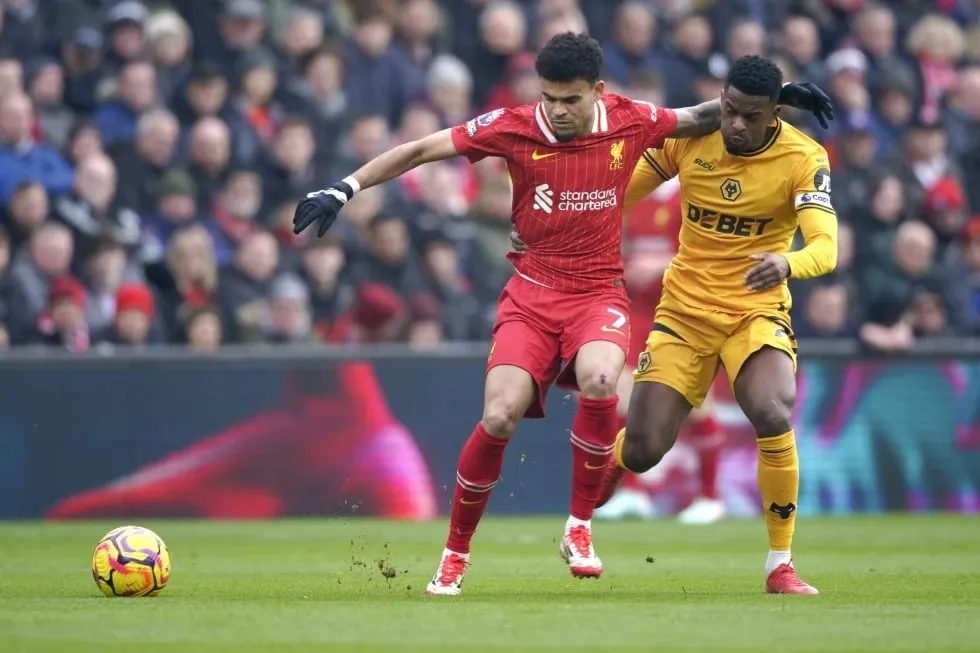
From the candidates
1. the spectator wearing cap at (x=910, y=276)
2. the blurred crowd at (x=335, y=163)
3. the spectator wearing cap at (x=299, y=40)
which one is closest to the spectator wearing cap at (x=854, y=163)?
the blurred crowd at (x=335, y=163)

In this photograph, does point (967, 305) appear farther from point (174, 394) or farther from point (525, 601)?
point (525, 601)

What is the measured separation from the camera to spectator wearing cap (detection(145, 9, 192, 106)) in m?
16.8

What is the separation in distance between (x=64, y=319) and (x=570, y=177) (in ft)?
22.4

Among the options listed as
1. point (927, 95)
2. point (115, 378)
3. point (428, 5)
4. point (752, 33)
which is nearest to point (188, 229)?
point (115, 378)

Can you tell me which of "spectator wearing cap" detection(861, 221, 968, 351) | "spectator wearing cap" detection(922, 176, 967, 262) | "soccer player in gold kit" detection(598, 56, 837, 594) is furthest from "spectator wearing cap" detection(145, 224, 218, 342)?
"spectator wearing cap" detection(922, 176, 967, 262)

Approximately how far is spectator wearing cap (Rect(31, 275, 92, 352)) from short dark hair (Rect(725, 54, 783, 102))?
23.9 feet

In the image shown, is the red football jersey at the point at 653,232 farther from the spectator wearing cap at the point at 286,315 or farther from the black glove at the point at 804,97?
the black glove at the point at 804,97

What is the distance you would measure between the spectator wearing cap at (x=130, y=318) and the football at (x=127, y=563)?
632 cm

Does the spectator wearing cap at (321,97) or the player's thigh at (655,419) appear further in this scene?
the spectator wearing cap at (321,97)

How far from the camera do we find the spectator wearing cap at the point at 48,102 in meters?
16.1

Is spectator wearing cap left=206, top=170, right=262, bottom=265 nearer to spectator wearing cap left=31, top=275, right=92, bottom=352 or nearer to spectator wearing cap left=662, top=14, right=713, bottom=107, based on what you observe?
spectator wearing cap left=31, top=275, right=92, bottom=352

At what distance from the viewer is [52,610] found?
323 inches

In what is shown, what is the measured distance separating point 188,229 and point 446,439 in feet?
9.18

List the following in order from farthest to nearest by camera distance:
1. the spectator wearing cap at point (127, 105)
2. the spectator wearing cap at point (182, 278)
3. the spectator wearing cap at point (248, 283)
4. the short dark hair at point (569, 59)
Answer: the spectator wearing cap at point (127, 105) < the spectator wearing cap at point (248, 283) < the spectator wearing cap at point (182, 278) < the short dark hair at point (569, 59)
